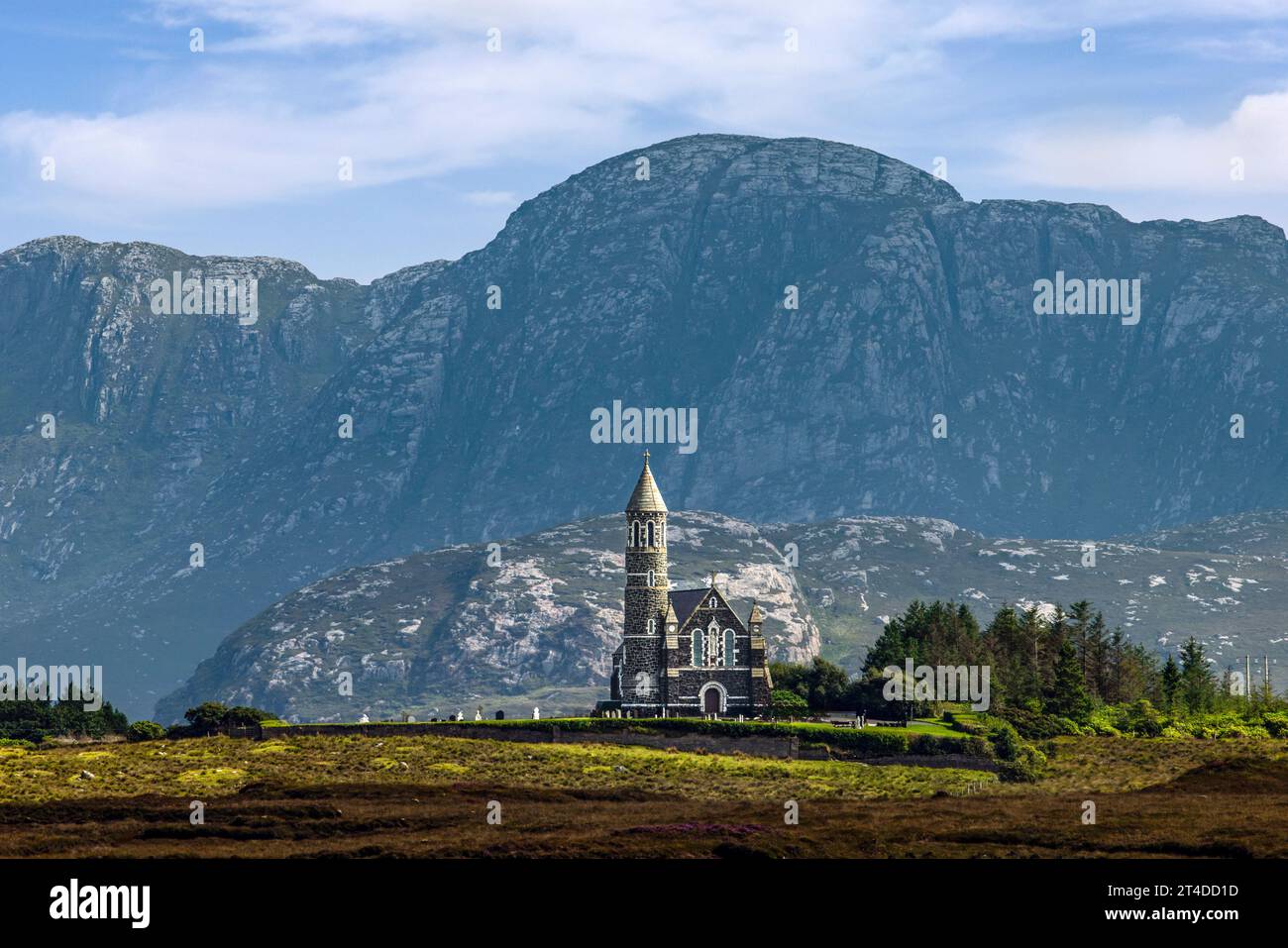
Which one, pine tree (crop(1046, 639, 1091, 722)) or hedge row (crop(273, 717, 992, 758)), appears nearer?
hedge row (crop(273, 717, 992, 758))

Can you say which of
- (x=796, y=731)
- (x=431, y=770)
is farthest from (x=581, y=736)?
(x=431, y=770)

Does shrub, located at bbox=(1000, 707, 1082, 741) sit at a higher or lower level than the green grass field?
higher

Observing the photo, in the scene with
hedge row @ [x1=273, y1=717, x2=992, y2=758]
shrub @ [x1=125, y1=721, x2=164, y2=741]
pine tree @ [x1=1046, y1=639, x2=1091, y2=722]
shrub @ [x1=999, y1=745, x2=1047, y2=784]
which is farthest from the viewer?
pine tree @ [x1=1046, y1=639, x2=1091, y2=722]

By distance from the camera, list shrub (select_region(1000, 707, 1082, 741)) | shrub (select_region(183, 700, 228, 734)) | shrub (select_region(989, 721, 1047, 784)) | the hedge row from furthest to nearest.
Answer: shrub (select_region(183, 700, 228, 734)), shrub (select_region(1000, 707, 1082, 741)), the hedge row, shrub (select_region(989, 721, 1047, 784))

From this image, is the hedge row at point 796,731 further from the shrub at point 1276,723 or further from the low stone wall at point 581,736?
the shrub at point 1276,723

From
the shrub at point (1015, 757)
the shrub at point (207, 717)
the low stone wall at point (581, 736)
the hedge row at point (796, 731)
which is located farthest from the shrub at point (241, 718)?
the shrub at point (1015, 757)

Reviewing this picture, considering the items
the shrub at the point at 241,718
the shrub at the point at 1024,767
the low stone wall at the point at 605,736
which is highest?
the shrub at the point at 241,718

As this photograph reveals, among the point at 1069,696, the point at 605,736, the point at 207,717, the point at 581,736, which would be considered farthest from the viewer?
the point at 207,717

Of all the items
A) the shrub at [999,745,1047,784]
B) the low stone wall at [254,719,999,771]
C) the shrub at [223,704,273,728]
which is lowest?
the shrub at [999,745,1047,784]

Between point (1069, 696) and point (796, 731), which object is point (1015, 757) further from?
Answer: point (1069, 696)

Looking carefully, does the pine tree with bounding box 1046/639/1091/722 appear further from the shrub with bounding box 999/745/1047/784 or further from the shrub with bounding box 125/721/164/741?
the shrub with bounding box 125/721/164/741

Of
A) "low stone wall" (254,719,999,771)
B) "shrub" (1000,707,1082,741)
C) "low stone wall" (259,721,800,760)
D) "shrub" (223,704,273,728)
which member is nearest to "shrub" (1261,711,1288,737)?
"shrub" (1000,707,1082,741)
